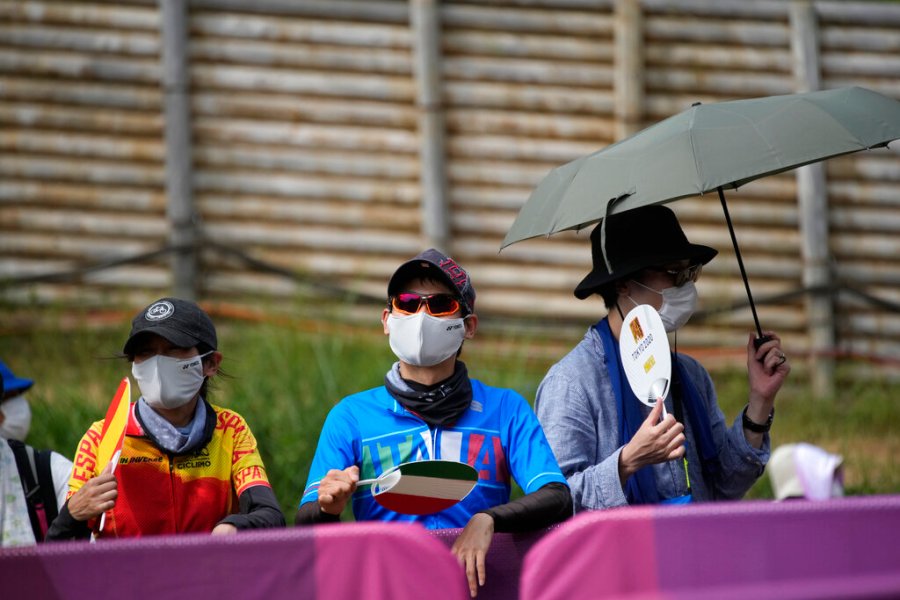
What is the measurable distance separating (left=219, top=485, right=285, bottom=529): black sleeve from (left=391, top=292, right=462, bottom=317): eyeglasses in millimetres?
650

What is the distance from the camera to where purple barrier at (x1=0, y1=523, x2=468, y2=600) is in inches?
93.0

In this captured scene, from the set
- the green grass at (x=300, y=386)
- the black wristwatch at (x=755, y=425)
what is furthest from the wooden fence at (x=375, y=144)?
the black wristwatch at (x=755, y=425)

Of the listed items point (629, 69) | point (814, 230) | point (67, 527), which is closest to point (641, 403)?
point (67, 527)

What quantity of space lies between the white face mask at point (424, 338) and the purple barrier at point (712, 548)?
3.15 ft

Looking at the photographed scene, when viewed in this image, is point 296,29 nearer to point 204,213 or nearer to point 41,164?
point 204,213

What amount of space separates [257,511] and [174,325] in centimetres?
58

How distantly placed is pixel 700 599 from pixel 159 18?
23.2ft

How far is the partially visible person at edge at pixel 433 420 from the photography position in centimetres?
323

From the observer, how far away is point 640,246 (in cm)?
357

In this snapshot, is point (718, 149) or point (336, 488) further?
point (718, 149)

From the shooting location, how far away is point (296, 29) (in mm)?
8086

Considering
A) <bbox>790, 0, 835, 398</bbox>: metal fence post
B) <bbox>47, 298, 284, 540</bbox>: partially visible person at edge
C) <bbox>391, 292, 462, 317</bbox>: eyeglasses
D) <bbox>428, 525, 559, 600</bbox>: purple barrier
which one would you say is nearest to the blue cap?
<bbox>47, 298, 284, 540</bbox>: partially visible person at edge

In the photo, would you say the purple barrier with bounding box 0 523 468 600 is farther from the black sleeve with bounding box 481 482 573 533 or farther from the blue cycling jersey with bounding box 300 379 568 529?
the blue cycling jersey with bounding box 300 379 568 529

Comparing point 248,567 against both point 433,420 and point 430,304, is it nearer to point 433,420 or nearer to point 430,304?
point 433,420
